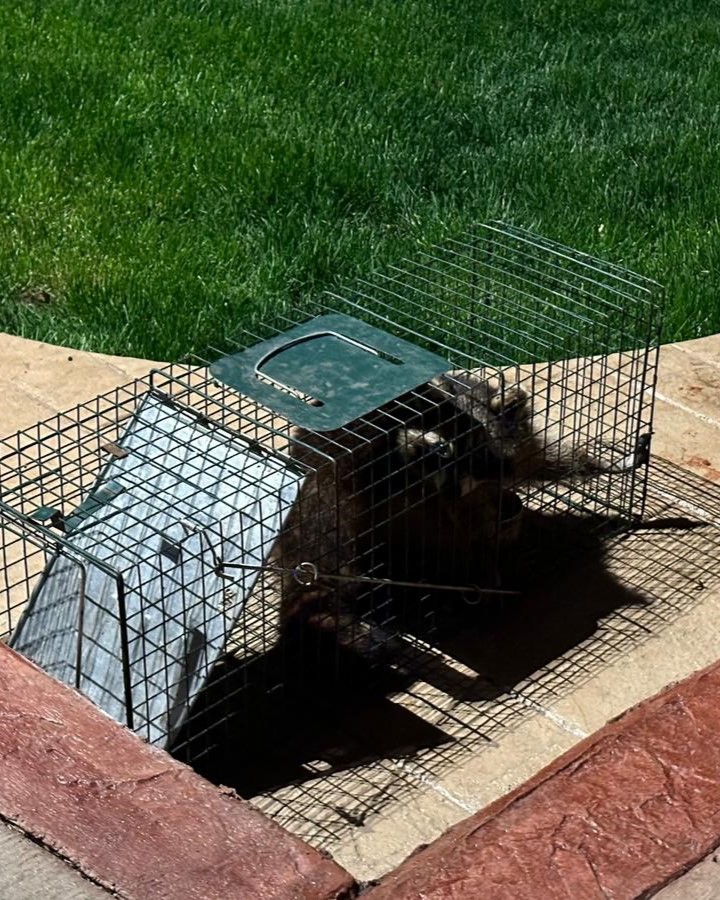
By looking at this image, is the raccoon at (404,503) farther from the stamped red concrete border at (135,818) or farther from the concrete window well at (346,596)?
the stamped red concrete border at (135,818)

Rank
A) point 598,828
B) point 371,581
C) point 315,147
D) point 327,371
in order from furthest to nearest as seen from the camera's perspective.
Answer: point 315,147, point 327,371, point 371,581, point 598,828

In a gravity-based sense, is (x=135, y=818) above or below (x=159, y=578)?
above

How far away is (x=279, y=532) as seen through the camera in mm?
3746

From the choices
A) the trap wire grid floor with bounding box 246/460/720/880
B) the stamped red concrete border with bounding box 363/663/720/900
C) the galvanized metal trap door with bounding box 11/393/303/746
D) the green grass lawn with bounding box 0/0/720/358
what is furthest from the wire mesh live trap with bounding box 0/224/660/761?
the green grass lawn with bounding box 0/0/720/358

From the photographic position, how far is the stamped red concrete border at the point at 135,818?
107 inches

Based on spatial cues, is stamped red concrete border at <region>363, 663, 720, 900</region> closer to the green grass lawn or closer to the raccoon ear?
the raccoon ear

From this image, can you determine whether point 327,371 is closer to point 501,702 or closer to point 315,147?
point 501,702

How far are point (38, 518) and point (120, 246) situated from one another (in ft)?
9.78

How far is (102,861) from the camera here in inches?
109

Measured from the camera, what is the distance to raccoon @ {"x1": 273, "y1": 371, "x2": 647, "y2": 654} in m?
3.96

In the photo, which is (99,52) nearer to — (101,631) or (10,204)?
(10,204)

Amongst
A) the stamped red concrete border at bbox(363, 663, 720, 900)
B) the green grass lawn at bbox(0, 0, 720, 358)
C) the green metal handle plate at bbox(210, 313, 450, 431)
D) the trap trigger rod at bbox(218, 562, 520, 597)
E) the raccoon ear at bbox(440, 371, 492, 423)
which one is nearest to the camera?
the stamped red concrete border at bbox(363, 663, 720, 900)

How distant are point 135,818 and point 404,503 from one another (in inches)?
61.0

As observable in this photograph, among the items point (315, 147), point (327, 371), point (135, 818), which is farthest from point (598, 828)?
point (315, 147)
